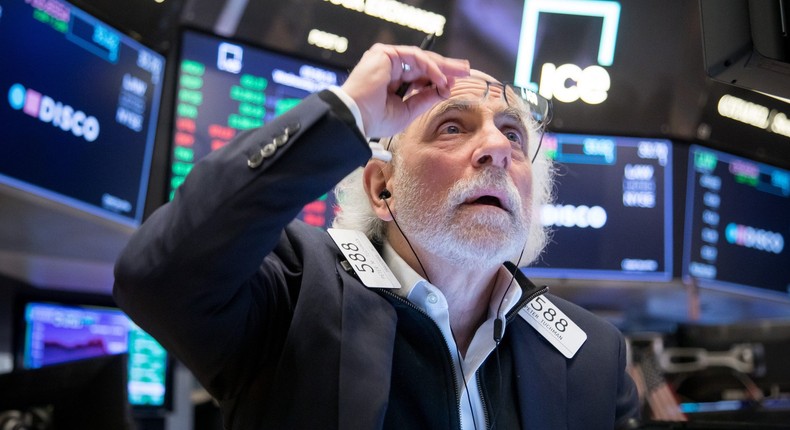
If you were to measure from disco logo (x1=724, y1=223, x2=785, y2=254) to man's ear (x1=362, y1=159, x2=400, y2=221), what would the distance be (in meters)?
2.58

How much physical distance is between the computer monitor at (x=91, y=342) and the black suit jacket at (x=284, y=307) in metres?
2.06

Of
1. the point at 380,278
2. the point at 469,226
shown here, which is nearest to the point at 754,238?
the point at 469,226

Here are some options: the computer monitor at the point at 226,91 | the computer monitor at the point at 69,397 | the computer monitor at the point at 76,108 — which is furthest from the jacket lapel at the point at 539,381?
the computer monitor at the point at 226,91

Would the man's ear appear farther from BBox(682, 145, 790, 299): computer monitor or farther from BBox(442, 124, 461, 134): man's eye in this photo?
BBox(682, 145, 790, 299): computer monitor

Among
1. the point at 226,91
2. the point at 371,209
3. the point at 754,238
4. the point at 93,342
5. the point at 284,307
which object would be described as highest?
the point at 226,91

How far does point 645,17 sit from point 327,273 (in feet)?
9.32

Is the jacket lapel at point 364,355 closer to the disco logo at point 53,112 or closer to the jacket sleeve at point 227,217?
the jacket sleeve at point 227,217

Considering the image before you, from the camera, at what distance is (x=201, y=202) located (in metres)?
1.23

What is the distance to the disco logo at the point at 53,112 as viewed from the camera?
8.02ft

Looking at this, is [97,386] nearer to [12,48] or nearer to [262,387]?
[262,387]

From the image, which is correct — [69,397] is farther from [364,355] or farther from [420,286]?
[420,286]

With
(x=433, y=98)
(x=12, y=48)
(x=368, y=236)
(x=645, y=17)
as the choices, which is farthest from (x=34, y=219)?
(x=645, y=17)

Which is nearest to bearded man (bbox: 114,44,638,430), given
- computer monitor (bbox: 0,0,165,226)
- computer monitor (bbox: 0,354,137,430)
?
computer monitor (bbox: 0,354,137,430)

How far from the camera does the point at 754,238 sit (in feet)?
13.6
